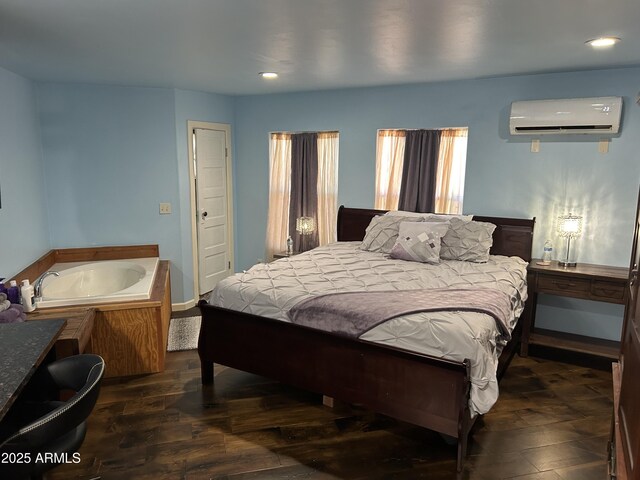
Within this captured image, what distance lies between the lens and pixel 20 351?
170 centimetres

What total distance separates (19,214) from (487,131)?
4107 mm

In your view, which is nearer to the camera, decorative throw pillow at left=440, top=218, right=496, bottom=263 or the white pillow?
decorative throw pillow at left=440, top=218, right=496, bottom=263

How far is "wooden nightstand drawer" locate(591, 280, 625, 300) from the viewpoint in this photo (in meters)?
3.42

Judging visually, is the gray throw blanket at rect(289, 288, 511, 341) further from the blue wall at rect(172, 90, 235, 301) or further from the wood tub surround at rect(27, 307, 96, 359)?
the blue wall at rect(172, 90, 235, 301)

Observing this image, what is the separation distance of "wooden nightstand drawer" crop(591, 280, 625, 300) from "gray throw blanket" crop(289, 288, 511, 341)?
1.02 metres

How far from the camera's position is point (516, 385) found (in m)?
3.33

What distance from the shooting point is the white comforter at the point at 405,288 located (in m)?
2.35

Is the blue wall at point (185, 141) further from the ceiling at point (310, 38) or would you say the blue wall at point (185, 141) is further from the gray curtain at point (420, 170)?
the gray curtain at point (420, 170)

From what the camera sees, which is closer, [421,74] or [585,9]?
[585,9]

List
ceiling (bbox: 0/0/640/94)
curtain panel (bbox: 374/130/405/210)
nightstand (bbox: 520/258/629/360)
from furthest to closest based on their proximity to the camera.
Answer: curtain panel (bbox: 374/130/405/210), nightstand (bbox: 520/258/629/360), ceiling (bbox: 0/0/640/94)

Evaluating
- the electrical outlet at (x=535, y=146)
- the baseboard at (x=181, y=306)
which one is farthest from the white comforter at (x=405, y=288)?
the baseboard at (x=181, y=306)

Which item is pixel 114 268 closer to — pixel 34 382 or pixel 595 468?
pixel 34 382

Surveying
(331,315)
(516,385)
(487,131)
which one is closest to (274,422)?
(331,315)

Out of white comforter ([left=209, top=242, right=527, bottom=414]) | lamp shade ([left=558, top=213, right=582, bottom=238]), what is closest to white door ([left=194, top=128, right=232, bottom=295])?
white comforter ([left=209, top=242, right=527, bottom=414])
